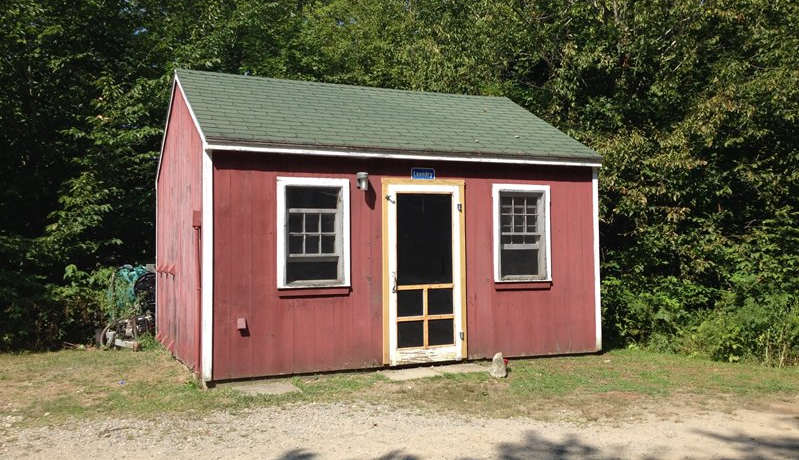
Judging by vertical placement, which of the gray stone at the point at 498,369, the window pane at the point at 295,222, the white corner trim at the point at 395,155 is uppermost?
the white corner trim at the point at 395,155

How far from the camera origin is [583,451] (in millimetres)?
5684

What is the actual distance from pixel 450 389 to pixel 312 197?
3049 millimetres

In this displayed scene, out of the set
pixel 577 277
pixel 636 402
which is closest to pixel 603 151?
pixel 577 277

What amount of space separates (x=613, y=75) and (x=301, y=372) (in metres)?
11.3

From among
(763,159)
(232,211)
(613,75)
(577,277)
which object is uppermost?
(613,75)

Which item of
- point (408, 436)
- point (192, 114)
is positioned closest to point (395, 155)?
point (192, 114)

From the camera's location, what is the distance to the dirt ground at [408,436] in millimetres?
5652

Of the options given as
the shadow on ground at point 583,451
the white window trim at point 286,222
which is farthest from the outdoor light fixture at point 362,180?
the shadow on ground at point 583,451

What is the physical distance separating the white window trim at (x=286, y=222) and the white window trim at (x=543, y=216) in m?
2.27

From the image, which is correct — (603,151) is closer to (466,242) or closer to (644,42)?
(644,42)

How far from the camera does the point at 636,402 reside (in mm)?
7582

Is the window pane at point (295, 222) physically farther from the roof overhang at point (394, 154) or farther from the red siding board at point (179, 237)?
the red siding board at point (179, 237)

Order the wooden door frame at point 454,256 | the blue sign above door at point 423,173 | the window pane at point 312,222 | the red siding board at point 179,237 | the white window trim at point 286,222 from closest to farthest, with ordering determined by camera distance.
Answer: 1. the white window trim at point 286,222
2. the window pane at point 312,222
3. the red siding board at point 179,237
4. the wooden door frame at point 454,256
5. the blue sign above door at point 423,173

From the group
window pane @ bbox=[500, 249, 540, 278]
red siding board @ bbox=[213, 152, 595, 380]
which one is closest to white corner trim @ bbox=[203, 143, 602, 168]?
red siding board @ bbox=[213, 152, 595, 380]
